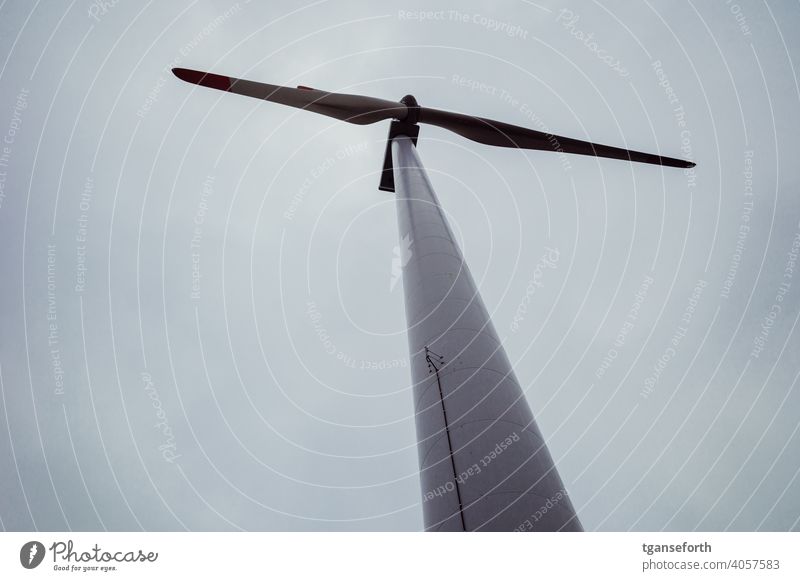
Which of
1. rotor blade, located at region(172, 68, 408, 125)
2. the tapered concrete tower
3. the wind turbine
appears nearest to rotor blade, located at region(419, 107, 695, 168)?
rotor blade, located at region(172, 68, 408, 125)

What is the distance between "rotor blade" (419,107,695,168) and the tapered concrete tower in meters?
14.1

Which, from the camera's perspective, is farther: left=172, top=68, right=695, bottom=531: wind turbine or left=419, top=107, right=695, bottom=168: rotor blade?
left=419, top=107, right=695, bottom=168: rotor blade

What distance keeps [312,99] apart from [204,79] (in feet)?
16.2

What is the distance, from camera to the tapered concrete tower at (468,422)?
8109mm

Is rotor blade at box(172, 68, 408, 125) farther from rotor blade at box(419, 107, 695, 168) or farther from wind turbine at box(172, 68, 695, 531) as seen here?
wind turbine at box(172, 68, 695, 531)
